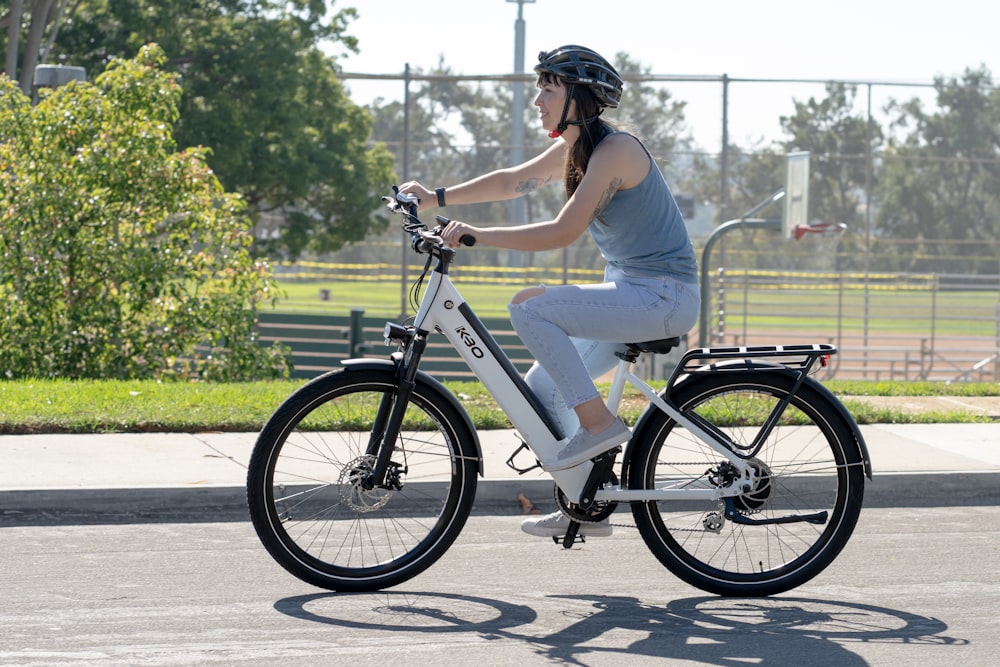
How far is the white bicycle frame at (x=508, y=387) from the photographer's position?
5.23 m

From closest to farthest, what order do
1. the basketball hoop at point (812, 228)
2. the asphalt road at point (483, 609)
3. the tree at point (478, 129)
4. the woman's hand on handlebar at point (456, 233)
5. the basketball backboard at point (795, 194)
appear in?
the asphalt road at point (483, 609), the woman's hand on handlebar at point (456, 233), the basketball backboard at point (795, 194), the basketball hoop at point (812, 228), the tree at point (478, 129)

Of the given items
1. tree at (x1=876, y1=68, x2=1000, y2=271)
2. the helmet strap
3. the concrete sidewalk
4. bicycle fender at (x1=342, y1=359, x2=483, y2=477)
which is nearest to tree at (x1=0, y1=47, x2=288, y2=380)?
the concrete sidewalk

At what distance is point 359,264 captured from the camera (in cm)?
2402

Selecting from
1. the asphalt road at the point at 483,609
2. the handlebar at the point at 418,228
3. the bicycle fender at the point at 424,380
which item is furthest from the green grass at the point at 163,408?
the handlebar at the point at 418,228

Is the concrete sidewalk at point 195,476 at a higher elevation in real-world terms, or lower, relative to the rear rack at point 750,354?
lower

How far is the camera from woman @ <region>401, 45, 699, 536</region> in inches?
200

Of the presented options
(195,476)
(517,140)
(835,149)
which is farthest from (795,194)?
(195,476)

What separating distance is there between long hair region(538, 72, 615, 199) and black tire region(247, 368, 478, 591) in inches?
37.4

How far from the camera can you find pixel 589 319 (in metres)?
5.14

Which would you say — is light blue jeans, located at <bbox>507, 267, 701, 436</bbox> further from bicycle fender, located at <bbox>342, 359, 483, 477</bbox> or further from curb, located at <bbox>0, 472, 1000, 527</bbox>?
curb, located at <bbox>0, 472, 1000, 527</bbox>

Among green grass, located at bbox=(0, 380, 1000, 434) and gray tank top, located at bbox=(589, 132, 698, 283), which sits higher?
gray tank top, located at bbox=(589, 132, 698, 283)

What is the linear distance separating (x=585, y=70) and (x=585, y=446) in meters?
1.30

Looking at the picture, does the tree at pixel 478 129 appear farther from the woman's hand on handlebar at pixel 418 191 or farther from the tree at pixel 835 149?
the woman's hand on handlebar at pixel 418 191

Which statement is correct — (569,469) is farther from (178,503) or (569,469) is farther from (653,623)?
(178,503)
